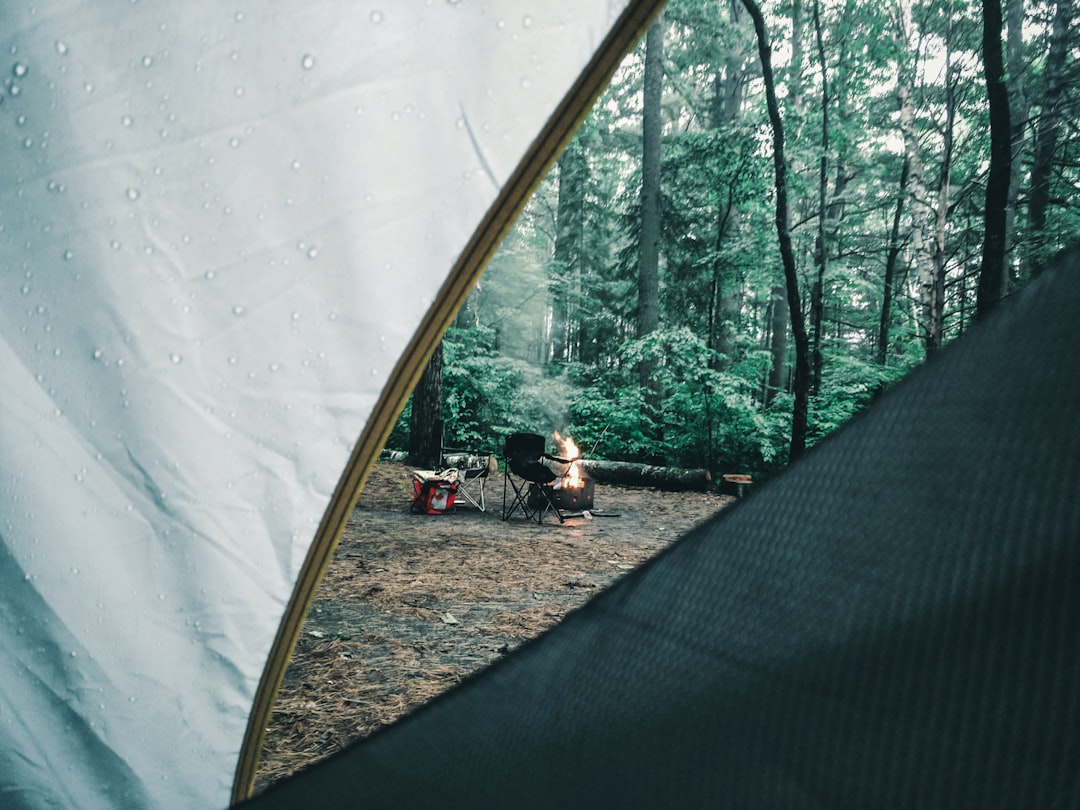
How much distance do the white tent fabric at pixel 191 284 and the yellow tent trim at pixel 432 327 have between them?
0.06 feet

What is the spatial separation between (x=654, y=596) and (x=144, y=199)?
2.90 feet

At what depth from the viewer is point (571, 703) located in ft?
2.57

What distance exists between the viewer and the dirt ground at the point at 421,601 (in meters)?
2.32

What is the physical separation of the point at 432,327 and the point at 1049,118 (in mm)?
8186

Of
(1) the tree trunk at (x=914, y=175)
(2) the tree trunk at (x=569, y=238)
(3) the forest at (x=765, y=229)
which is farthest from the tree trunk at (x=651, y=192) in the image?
(1) the tree trunk at (x=914, y=175)

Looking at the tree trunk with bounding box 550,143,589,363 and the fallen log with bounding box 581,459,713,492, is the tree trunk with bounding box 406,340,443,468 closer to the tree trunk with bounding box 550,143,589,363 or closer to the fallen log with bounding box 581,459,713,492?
the fallen log with bounding box 581,459,713,492

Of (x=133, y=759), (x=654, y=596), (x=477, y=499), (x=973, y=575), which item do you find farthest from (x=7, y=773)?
(x=477, y=499)

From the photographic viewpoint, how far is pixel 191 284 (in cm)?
92

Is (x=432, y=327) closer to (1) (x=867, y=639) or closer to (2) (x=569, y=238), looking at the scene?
(1) (x=867, y=639)

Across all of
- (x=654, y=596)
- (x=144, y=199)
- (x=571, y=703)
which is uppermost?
(x=144, y=199)

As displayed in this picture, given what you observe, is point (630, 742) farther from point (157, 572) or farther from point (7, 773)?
point (7, 773)

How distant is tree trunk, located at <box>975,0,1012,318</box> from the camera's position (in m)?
3.94

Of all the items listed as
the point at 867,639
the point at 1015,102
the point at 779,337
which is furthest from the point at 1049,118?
the point at 779,337

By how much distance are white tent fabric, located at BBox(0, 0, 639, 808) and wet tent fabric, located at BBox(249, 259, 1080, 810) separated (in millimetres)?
490
